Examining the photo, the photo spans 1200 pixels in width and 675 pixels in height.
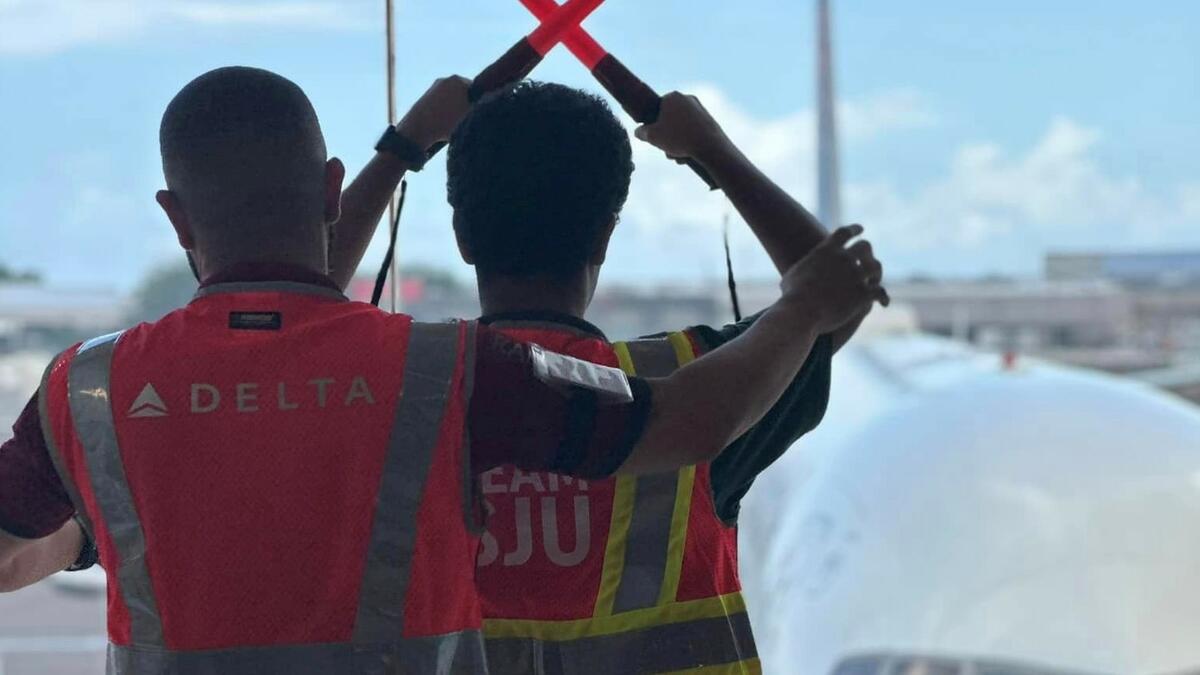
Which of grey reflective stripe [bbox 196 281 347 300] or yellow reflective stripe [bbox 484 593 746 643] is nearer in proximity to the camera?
grey reflective stripe [bbox 196 281 347 300]

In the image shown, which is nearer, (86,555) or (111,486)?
(111,486)

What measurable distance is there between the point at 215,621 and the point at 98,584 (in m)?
16.2

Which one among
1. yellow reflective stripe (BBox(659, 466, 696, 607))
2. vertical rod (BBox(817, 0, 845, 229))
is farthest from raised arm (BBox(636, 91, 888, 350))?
vertical rod (BBox(817, 0, 845, 229))

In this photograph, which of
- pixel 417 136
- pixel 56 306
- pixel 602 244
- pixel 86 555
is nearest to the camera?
pixel 86 555

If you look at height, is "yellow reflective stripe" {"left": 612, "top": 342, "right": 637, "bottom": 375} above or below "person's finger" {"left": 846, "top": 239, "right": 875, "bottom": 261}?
below

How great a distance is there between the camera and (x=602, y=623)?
1.43m

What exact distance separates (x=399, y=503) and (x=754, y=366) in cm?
32

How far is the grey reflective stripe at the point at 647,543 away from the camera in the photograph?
56.2 inches

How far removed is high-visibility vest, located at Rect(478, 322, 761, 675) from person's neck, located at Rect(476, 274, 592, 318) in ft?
0.23

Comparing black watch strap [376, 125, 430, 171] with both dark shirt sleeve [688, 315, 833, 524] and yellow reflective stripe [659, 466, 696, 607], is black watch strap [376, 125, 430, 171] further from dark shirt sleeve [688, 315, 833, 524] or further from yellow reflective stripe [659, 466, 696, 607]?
yellow reflective stripe [659, 466, 696, 607]

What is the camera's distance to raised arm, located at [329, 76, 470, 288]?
162cm

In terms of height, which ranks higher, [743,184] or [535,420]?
[743,184]

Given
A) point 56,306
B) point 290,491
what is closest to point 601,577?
point 290,491

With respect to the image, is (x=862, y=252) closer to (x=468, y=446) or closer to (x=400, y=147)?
(x=468, y=446)
